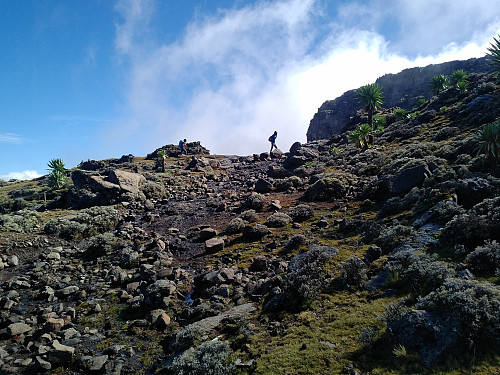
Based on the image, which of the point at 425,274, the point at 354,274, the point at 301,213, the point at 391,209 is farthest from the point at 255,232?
the point at 425,274

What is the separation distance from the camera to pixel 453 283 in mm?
7488

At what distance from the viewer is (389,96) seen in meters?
152

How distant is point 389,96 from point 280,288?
169025mm

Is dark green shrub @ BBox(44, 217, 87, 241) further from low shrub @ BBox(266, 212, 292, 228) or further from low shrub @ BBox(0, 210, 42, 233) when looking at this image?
low shrub @ BBox(266, 212, 292, 228)

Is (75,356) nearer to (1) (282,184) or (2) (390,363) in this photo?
(2) (390,363)

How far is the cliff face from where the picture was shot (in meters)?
137

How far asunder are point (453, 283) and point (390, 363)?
2.91 meters

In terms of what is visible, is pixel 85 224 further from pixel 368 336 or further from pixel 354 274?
pixel 368 336

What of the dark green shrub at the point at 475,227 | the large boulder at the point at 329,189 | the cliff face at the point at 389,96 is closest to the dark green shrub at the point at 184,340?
the dark green shrub at the point at 475,227

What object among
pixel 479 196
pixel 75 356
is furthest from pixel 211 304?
pixel 479 196

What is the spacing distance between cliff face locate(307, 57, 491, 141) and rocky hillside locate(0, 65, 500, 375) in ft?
412

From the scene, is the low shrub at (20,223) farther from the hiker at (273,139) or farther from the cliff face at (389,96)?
the cliff face at (389,96)

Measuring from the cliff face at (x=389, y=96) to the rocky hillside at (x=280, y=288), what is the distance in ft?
412

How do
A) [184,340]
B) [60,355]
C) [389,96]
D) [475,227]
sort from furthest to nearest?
[389,96] → [475,227] → [184,340] → [60,355]
